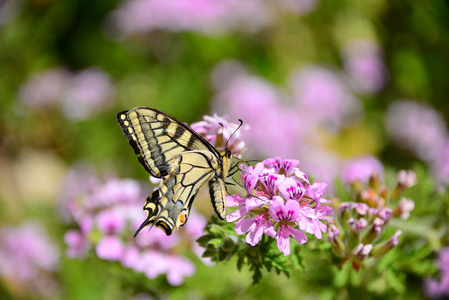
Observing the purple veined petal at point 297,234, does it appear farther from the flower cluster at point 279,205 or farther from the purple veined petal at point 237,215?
the purple veined petal at point 237,215

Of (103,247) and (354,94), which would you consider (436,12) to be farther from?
(103,247)

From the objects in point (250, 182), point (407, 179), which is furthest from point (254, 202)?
point (407, 179)

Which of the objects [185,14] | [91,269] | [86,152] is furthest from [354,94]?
[91,269]

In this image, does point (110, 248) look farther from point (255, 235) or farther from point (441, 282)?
point (441, 282)

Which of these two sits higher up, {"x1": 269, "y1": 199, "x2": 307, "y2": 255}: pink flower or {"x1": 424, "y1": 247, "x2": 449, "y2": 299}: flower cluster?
{"x1": 269, "y1": 199, "x2": 307, "y2": 255}: pink flower

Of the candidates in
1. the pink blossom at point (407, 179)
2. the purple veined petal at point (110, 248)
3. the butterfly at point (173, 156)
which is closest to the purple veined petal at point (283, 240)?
the butterfly at point (173, 156)

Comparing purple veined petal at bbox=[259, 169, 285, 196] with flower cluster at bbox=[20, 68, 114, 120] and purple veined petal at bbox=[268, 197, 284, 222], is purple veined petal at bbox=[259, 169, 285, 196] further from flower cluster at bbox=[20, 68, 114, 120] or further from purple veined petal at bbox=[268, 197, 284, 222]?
flower cluster at bbox=[20, 68, 114, 120]

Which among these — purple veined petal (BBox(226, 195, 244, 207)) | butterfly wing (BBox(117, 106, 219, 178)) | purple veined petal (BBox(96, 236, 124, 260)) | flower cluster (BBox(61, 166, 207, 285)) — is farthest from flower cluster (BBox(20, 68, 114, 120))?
purple veined petal (BBox(226, 195, 244, 207))
